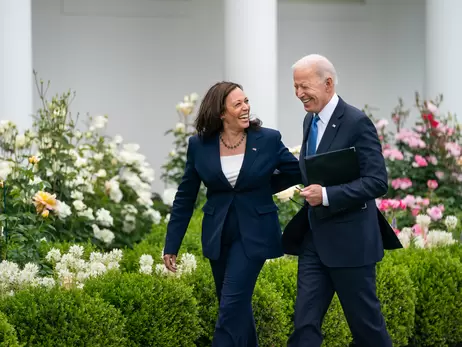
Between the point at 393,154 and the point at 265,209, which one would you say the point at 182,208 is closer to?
the point at 265,209

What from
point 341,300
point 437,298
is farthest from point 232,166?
point 437,298

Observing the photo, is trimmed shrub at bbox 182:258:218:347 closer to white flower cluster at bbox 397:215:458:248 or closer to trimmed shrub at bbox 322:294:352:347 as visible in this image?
trimmed shrub at bbox 322:294:352:347

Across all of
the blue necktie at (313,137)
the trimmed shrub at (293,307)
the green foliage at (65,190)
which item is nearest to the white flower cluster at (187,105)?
the green foliage at (65,190)

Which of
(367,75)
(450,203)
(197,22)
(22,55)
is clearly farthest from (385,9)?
(22,55)

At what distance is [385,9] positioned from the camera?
11836mm

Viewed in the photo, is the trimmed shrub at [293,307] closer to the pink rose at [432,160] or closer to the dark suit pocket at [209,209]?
the dark suit pocket at [209,209]

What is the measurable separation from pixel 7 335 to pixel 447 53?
6.77m

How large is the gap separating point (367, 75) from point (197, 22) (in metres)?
2.14

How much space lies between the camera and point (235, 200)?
17.0 feet

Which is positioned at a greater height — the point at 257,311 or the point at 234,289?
the point at 234,289

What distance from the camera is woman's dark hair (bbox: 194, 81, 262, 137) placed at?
5195mm

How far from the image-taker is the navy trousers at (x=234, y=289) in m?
5.09

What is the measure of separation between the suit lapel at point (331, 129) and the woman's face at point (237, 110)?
499 millimetres

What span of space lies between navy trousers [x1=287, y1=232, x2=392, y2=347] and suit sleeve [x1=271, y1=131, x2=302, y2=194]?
0.49m
